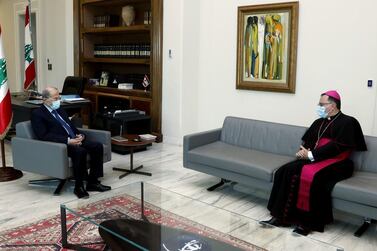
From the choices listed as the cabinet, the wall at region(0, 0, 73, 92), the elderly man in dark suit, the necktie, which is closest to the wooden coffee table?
the elderly man in dark suit

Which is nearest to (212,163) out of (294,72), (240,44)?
(294,72)

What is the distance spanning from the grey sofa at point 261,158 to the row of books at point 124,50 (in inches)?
101

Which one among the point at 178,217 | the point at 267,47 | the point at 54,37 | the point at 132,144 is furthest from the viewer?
the point at 54,37

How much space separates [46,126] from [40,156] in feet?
1.02

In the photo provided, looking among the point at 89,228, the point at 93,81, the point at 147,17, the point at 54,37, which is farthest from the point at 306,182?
the point at 54,37

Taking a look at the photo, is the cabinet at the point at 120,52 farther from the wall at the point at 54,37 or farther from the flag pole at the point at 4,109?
the flag pole at the point at 4,109

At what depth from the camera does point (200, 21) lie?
5.72m

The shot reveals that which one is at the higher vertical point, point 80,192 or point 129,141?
point 129,141

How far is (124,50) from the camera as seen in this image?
6824 mm

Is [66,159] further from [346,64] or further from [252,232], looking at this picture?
[346,64]

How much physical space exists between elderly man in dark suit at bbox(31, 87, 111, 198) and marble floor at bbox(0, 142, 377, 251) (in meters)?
0.24

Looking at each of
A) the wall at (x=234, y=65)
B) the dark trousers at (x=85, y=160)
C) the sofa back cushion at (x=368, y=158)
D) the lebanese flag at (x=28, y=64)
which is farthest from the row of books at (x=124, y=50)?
the sofa back cushion at (x=368, y=158)

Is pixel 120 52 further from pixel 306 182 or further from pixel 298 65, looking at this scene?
pixel 306 182

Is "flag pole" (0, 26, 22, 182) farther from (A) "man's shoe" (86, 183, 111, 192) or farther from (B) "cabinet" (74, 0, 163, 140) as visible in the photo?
(B) "cabinet" (74, 0, 163, 140)
